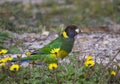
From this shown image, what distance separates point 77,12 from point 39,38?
11.2 feet

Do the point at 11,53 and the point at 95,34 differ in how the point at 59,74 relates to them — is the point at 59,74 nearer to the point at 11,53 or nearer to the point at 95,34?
the point at 11,53

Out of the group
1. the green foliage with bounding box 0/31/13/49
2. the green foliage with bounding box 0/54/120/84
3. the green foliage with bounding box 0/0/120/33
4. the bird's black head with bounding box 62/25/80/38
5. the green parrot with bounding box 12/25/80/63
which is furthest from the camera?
the green foliage with bounding box 0/0/120/33

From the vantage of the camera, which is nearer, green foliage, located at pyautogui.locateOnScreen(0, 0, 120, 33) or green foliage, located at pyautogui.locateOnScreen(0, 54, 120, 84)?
green foliage, located at pyautogui.locateOnScreen(0, 54, 120, 84)

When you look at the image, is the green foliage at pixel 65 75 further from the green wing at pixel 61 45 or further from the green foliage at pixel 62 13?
the green foliage at pixel 62 13

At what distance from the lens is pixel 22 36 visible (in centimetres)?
803

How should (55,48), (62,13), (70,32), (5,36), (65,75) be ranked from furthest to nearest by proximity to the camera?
1. (62,13)
2. (5,36)
3. (70,32)
4. (55,48)
5. (65,75)

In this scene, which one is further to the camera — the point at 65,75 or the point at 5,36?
the point at 5,36

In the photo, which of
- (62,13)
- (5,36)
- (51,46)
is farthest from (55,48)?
(62,13)

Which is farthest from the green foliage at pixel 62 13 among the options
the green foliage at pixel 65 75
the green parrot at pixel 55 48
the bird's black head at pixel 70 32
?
the green foliage at pixel 65 75

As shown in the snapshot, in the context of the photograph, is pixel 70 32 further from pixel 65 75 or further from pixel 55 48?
pixel 65 75

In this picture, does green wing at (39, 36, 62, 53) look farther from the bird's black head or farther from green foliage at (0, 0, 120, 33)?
green foliage at (0, 0, 120, 33)

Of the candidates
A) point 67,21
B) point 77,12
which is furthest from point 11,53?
point 77,12

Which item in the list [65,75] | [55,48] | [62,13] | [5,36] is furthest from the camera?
[62,13]

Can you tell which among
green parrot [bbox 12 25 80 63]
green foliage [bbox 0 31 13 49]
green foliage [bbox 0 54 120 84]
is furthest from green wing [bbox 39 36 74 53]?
green foliage [bbox 0 31 13 49]
